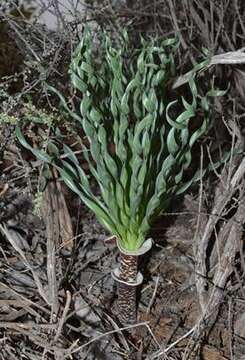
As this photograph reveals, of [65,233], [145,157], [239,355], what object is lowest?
[239,355]

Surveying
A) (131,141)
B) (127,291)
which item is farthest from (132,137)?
(127,291)

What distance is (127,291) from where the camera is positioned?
66 cm

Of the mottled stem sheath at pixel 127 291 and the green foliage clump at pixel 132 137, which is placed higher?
the green foliage clump at pixel 132 137

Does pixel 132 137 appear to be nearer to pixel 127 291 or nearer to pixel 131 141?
pixel 131 141

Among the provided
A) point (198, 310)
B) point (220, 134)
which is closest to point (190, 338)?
point (198, 310)

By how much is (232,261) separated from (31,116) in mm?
300

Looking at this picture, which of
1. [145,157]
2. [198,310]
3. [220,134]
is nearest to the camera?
[145,157]

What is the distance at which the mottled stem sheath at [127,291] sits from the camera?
65 centimetres

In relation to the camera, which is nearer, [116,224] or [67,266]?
[116,224]

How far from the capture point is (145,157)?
0.58 meters

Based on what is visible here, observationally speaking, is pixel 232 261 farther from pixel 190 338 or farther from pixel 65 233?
pixel 65 233

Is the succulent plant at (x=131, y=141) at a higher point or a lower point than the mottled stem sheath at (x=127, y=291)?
higher

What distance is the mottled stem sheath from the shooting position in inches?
25.5

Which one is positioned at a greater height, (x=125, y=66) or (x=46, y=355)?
(x=125, y=66)
